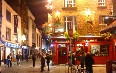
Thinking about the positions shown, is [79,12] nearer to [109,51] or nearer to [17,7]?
[109,51]

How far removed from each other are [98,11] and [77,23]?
3.59 meters

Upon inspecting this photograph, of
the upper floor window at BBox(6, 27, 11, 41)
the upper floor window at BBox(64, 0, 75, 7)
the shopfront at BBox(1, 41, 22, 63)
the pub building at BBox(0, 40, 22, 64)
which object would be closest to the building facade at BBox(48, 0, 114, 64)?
the upper floor window at BBox(64, 0, 75, 7)

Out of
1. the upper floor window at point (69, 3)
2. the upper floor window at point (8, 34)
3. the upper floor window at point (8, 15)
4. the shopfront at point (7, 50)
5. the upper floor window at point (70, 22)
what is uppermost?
the upper floor window at point (69, 3)

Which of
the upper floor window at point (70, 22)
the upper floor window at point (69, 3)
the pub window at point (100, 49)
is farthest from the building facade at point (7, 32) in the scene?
the pub window at point (100, 49)

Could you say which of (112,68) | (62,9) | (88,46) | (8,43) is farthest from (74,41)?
(112,68)

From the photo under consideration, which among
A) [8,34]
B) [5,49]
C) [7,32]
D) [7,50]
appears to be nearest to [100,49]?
[5,49]

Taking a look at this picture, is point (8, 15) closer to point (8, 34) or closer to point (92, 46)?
point (8, 34)

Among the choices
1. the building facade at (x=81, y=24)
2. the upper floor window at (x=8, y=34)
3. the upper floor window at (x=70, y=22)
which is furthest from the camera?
the upper floor window at (x=8, y=34)

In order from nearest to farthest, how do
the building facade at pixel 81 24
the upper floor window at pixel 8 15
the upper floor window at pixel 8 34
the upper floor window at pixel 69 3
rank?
the building facade at pixel 81 24 < the upper floor window at pixel 69 3 < the upper floor window at pixel 8 34 < the upper floor window at pixel 8 15

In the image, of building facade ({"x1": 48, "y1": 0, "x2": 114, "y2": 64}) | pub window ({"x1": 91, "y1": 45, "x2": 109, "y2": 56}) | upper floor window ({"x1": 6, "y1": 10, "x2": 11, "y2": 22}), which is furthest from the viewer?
upper floor window ({"x1": 6, "y1": 10, "x2": 11, "y2": 22})

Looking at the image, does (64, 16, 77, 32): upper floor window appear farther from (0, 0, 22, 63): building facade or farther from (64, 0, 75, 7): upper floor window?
(0, 0, 22, 63): building facade

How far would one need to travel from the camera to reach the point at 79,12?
1705 inches

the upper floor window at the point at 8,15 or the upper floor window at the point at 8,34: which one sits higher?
the upper floor window at the point at 8,15

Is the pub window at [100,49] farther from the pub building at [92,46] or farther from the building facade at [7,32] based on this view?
the building facade at [7,32]
